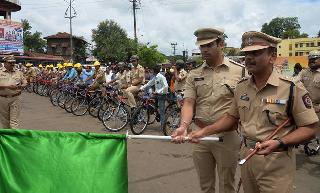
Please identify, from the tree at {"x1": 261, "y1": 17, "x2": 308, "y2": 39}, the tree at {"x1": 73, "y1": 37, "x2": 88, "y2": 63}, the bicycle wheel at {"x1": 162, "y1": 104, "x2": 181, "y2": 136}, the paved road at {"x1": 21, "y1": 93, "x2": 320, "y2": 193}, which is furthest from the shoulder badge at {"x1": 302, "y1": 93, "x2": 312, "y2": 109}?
the tree at {"x1": 261, "y1": 17, "x2": 308, "y2": 39}

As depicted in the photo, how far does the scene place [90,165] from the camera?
3.28m

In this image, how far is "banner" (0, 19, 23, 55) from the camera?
35.1 metres

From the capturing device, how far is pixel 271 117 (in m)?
2.87

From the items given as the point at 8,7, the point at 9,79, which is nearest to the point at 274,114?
the point at 9,79

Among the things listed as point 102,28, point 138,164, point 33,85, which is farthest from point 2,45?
point 102,28

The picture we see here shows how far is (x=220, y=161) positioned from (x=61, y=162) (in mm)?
1448

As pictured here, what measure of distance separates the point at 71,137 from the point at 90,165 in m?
0.28

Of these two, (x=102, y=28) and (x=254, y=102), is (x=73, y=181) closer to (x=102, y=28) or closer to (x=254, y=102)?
(x=254, y=102)

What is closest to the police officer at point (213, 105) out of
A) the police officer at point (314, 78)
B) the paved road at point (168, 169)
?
the paved road at point (168, 169)

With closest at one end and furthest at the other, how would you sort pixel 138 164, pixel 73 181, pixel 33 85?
pixel 73 181 → pixel 138 164 → pixel 33 85

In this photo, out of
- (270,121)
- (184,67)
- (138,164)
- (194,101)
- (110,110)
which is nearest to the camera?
(270,121)

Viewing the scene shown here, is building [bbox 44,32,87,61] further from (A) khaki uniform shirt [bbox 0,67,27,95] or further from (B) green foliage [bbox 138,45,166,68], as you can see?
(A) khaki uniform shirt [bbox 0,67,27,95]

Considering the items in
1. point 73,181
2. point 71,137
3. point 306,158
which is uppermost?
point 71,137

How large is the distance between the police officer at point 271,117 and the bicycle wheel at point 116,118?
26.6ft
